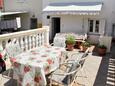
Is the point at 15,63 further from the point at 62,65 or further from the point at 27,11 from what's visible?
the point at 27,11

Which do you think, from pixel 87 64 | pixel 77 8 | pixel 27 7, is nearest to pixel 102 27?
pixel 77 8

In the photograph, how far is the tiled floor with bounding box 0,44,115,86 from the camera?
9.16m

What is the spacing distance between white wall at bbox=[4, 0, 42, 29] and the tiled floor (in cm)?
1651

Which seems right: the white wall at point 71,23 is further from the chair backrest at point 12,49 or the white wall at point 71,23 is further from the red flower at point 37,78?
the red flower at point 37,78

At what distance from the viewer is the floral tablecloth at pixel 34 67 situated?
7.16 m

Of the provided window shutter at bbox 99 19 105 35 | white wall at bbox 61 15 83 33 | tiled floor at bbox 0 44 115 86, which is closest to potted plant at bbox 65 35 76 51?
tiled floor at bbox 0 44 115 86

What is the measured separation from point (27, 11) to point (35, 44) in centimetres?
1801

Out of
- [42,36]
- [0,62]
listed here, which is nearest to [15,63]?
[0,62]

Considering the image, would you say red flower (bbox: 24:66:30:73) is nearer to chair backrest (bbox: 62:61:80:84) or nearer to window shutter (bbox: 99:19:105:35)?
chair backrest (bbox: 62:61:80:84)

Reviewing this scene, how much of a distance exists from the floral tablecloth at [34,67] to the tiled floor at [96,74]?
1.67 metres

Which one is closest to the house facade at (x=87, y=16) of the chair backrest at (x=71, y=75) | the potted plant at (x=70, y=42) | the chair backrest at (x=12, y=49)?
the potted plant at (x=70, y=42)

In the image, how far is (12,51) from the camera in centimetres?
904

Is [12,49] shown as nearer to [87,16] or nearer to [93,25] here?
[87,16]

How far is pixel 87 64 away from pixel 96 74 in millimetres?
1960
